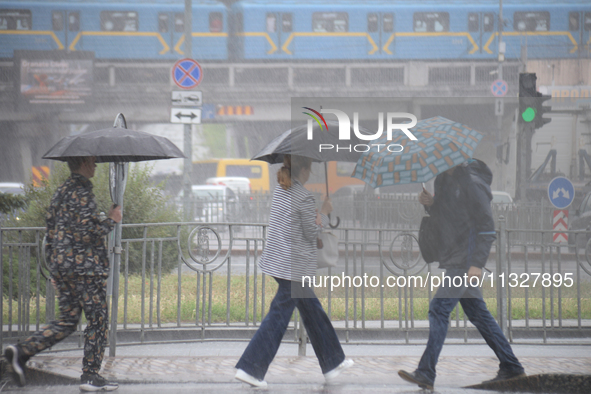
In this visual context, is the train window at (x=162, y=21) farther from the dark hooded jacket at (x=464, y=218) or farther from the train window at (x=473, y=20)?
the dark hooded jacket at (x=464, y=218)

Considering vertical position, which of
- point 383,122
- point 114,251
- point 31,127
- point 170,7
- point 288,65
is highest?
point 170,7

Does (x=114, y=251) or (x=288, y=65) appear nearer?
(x=114, y=251)

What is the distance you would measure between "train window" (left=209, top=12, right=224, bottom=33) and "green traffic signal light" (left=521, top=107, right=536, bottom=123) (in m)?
21.0

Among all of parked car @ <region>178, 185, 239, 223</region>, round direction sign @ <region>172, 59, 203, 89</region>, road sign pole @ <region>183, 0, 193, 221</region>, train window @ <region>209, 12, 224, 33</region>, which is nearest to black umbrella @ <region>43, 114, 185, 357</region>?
round direction sign @ <region>172, 59, 203, 89</region>

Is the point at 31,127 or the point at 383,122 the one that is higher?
the point at 31,127

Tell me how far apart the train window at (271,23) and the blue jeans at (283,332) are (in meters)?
23.9

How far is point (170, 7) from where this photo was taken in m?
26.9

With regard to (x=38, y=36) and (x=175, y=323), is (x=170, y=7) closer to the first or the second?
(x=38, y=36)

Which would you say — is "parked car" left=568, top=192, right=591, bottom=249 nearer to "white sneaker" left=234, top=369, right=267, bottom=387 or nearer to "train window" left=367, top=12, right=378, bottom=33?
"white sneaker" left=234, top=369, right=267, bottom=387

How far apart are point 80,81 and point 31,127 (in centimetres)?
473

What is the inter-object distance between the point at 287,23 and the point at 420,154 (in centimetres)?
2340

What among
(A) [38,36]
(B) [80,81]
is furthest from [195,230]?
(B) [80,81]

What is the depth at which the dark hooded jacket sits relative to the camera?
451cm

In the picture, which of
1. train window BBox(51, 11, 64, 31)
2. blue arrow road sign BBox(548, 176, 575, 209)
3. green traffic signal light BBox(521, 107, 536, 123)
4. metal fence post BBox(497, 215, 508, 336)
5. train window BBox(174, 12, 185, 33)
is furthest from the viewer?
train window BBox(51, 11, 64, 31)
